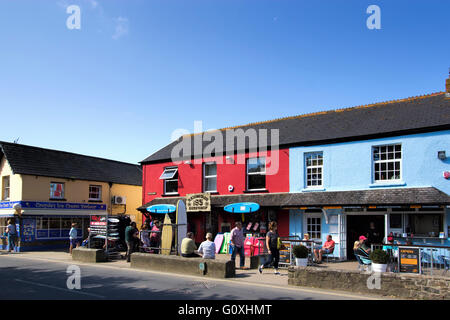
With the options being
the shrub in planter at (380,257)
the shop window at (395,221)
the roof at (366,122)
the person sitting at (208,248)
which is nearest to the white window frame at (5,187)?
the roof at (366,122)

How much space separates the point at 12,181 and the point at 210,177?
42.8ft

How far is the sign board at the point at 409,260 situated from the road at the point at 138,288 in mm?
2777

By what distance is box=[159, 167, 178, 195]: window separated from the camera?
2344 cm

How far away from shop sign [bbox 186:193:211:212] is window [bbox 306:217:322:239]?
4836 mm

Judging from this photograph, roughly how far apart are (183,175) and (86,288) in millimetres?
12877

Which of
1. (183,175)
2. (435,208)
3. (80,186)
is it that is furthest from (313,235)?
(80,186)

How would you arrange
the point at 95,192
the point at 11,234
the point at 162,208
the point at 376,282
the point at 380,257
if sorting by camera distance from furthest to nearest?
the point at 95,192 → the point at 11,234 → the point at 162,208 → the point at 380,257 → the point at 376,282

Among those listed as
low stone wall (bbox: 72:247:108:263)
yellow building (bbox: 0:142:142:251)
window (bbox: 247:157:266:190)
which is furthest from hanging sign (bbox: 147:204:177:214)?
low stone wall (bbox: 72:247:108:263)

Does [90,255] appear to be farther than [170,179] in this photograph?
No

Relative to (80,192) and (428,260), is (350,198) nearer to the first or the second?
(428,260)

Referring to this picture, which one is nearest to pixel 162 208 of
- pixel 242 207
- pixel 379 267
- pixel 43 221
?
pixel 242 207

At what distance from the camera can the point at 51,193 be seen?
88.3 feet

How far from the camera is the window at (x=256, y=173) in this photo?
66.7 ft

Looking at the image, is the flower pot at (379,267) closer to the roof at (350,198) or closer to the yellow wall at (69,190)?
the roof at (350,198)
